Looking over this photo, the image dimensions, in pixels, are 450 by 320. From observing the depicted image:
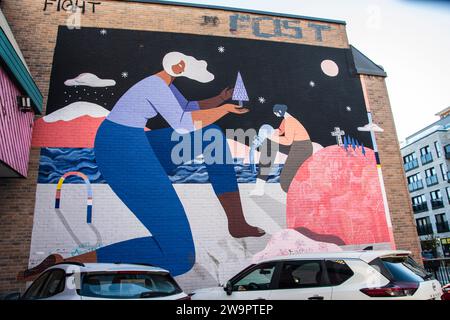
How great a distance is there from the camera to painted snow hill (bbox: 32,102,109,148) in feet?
29.8

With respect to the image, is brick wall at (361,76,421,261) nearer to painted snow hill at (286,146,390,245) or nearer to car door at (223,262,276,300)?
painted snow hill at (286,146,390,245)

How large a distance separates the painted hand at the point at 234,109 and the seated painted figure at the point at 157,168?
0.03m

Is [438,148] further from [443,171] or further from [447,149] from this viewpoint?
[443,171]

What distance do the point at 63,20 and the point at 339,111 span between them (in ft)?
30.2

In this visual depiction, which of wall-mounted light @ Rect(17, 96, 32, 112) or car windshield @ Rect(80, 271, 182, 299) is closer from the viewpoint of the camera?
car windshield @ Rect(80, 271, 182, 299)

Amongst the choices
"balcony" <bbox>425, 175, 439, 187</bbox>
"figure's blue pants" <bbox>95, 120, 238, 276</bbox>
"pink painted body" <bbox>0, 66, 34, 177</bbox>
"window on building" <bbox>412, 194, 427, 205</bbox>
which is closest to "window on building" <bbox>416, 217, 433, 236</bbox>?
"window on building" <bbox>412, 194, 427, 205</bbox>

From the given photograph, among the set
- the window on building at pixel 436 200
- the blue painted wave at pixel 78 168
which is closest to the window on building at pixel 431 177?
the window on building at pixel 436 200

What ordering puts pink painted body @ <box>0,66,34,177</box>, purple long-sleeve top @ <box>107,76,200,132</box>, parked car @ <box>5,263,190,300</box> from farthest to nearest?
purple long-sleeve top @ <box>107,76,200,132</box> → pink painted body @ <box>0,66,34,177</box> → parked car @ <box>5,263,190,300</box>

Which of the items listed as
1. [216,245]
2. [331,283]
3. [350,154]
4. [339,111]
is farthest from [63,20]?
[331,283]

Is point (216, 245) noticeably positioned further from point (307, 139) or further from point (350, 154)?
point (350, 154)

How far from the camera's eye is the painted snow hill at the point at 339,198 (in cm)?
975

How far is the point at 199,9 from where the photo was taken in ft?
36.9

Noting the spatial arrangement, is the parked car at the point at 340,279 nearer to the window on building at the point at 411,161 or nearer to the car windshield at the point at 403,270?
the car windshield at the point at 403,270

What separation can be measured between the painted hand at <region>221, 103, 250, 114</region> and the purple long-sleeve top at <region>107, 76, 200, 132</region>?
0.88 meters
